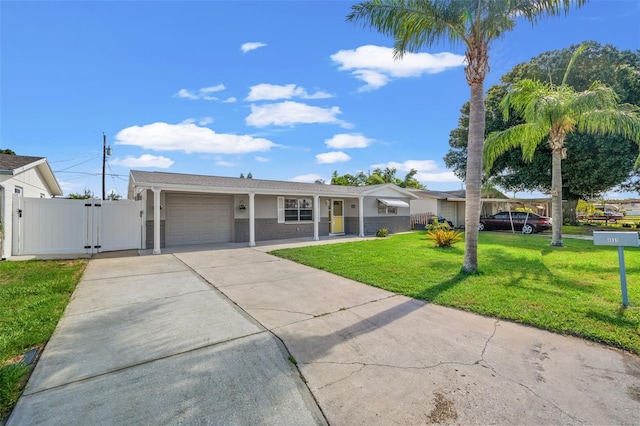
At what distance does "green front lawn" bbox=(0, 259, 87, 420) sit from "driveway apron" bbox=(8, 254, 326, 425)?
0.14 metres

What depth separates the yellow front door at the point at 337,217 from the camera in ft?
57.5

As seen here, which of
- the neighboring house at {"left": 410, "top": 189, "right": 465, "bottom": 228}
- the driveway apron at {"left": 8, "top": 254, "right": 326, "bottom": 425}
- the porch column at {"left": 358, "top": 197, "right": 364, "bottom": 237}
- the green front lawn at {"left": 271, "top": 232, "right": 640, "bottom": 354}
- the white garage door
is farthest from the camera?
the neighboring house at {"left": 410, "top": 189, "right": 465, "bottom": 228}

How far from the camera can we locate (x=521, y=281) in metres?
6.34

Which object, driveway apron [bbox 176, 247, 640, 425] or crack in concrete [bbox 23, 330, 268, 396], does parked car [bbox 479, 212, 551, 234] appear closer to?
driveway apron [bbox 176, 247, 640, 425]

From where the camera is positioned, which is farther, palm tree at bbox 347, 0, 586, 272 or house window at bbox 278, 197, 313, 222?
house window at bbox 278, 197, 313, 222

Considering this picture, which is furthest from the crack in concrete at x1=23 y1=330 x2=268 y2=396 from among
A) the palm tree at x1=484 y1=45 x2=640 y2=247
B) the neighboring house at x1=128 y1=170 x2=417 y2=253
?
the palm tree at x1=484 y1=45 x2=640 y2=247

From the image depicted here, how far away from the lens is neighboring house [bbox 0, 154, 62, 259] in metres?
8.76

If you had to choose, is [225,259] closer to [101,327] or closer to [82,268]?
[82,268]

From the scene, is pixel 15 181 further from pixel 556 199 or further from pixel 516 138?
pixel 556 199

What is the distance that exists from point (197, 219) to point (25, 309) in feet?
29.7

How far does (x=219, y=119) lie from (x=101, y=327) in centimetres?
1308

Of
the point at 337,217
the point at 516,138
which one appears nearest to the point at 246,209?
the point at 337,217

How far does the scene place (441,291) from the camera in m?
5.69

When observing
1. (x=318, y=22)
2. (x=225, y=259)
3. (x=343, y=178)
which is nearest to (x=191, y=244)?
(x=225, y=259)
